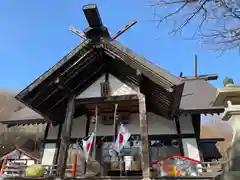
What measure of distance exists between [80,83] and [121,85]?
157 cm

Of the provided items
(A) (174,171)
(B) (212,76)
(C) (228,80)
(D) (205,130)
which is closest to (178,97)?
(C) (228,80)

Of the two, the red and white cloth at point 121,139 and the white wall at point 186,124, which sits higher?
the white wall at point 186,124

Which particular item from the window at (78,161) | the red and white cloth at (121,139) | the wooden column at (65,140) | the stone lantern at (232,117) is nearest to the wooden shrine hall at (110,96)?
the wooden column at (65,140)

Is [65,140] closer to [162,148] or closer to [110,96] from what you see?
[110,96]

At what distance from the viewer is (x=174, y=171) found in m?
6.90

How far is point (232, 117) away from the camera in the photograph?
15.7ft

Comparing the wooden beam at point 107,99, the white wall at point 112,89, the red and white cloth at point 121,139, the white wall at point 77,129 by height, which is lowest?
the red and white cloth at point 121,139

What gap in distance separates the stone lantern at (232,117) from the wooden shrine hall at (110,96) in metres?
1.53

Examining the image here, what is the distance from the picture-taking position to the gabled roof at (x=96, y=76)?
6941mm

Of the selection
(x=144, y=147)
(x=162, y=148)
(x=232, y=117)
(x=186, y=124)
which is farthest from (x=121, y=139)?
(x=232, y=117)

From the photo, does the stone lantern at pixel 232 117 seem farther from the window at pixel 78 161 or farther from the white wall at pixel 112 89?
the window at pixel 78 161

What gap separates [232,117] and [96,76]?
17.0 feet

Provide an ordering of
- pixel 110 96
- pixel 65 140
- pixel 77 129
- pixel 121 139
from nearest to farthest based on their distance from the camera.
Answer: pixel 65 140 < pixel 121 139 < pixel 110 96 < pixel 77 129

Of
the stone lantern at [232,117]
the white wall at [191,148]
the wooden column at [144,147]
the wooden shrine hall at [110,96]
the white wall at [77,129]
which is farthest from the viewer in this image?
Result: the white wall at [77,129]
